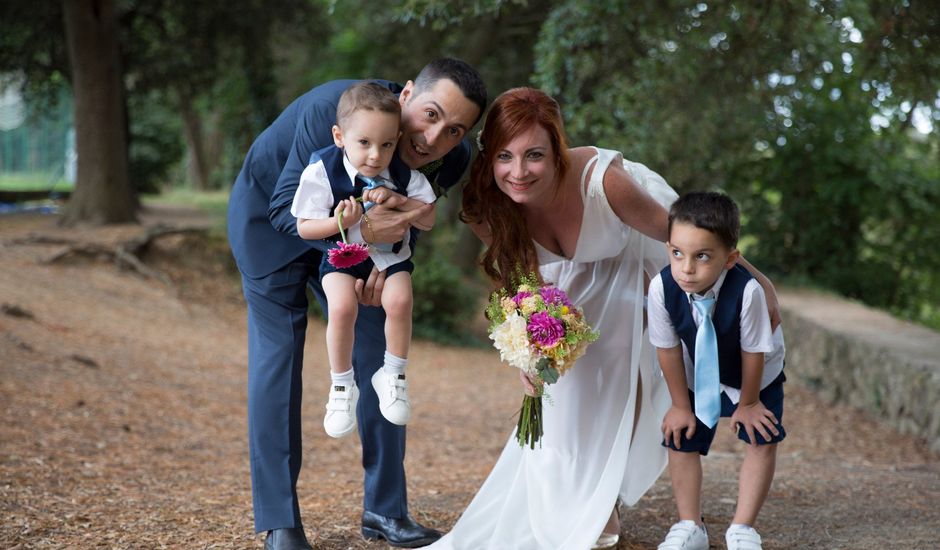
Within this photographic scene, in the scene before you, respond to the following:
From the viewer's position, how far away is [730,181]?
12.8 m

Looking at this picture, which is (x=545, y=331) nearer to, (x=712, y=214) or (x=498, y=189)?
(x=498, y=189)

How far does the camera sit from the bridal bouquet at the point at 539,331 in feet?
11.4

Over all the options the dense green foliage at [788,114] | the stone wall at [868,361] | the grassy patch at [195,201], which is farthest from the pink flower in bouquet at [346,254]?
the grassy patch at [195,201]

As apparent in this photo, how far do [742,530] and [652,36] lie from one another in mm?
4515

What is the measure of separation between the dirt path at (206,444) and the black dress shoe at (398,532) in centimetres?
7

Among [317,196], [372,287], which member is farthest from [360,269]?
[317,196]

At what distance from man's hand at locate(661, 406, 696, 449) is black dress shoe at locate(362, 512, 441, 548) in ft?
3.37

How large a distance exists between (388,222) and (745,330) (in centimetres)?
129

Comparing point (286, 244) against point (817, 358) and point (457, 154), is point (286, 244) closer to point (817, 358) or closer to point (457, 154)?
point (457, 154)

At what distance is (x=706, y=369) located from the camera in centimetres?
341

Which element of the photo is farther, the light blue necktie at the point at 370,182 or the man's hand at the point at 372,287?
the man's hand at the point at 372,287

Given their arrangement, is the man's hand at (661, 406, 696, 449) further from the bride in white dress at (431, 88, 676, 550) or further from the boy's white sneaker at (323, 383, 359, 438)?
the boy's white sneaker at (323, 383, 359, 438)

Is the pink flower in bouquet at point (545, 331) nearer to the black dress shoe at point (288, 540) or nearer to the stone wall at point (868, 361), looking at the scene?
the black dress shoe at point (288, 540)

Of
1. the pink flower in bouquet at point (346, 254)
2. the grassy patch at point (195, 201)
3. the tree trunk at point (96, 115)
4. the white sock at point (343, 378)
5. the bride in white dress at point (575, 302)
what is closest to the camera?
the pink flower in bouquet at point (346, 254)
